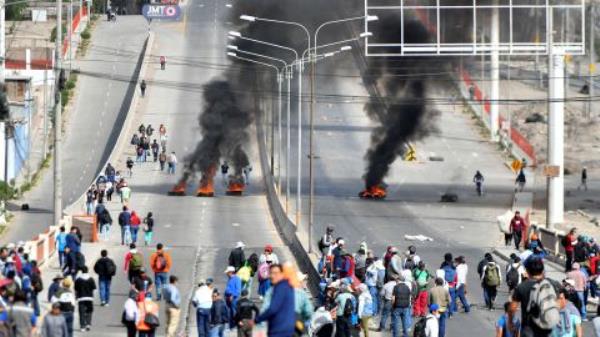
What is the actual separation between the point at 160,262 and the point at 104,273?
1.21m

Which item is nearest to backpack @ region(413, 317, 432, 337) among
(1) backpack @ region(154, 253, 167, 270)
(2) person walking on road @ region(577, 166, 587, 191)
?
(1) backpack @ region(154, 253, 167, 270)

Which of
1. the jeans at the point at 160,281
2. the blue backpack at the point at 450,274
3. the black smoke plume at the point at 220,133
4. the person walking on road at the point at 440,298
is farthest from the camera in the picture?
the black smoke plume at the point at 220,133

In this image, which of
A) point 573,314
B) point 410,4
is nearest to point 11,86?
point 410,4

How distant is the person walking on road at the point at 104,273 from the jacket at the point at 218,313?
5.68 meters

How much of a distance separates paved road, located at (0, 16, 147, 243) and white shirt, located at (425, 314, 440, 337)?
32.3 m

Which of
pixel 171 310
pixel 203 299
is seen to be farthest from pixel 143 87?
pixel 171 310

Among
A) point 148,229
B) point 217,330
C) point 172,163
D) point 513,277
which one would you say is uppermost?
point 172,163

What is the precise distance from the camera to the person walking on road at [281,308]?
49.1 feet

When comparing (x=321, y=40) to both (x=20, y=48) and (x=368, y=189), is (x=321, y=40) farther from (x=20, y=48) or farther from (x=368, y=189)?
(x=20, y=48)

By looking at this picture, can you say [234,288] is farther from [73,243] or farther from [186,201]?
[186,201]

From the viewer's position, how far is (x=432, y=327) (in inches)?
1108

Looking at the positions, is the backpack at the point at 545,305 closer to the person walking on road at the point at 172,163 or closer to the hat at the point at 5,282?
the hat at the point at 5,282

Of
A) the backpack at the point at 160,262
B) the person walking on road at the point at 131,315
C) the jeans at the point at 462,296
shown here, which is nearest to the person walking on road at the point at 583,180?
the jeans at the point at 462,296

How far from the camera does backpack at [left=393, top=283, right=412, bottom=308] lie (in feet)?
104
